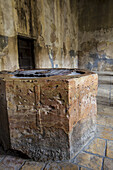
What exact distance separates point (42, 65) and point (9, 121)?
488 cm

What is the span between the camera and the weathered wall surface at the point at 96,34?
947 centimetres

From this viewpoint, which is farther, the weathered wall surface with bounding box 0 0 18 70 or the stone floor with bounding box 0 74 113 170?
the weathered wall surface with bounding box 0 0 18 70

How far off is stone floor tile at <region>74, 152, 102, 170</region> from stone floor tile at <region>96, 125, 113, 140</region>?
48 cm

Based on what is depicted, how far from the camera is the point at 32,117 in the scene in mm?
1519

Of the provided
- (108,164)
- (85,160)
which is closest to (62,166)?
(85,160)

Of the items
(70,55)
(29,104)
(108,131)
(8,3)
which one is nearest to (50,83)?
(29,104)

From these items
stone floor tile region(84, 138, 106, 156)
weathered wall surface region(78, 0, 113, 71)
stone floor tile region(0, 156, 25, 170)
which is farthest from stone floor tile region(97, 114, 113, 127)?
weathered wall surface region(78, 0, 113, 71)

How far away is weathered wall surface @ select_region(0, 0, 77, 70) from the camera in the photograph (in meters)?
4.23

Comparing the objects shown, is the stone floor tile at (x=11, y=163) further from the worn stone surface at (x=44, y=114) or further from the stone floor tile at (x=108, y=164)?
the stone floor tile at (x=108, y=164)

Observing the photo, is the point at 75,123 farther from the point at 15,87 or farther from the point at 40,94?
the point at 15,87

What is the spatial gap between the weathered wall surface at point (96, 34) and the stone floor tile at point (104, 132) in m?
8.56

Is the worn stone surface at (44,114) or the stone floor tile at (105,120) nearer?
the worn stone surface at (44,114)

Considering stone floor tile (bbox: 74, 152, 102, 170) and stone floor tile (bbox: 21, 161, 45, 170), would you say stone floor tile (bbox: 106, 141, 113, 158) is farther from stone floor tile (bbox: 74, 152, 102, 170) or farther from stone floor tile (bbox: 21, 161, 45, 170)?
stone floor tile (bbox: 21, 161, 45, 170)

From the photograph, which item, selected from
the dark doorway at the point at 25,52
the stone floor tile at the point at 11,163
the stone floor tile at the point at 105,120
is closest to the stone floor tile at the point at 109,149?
the stone floor tile at the point at 105,120
